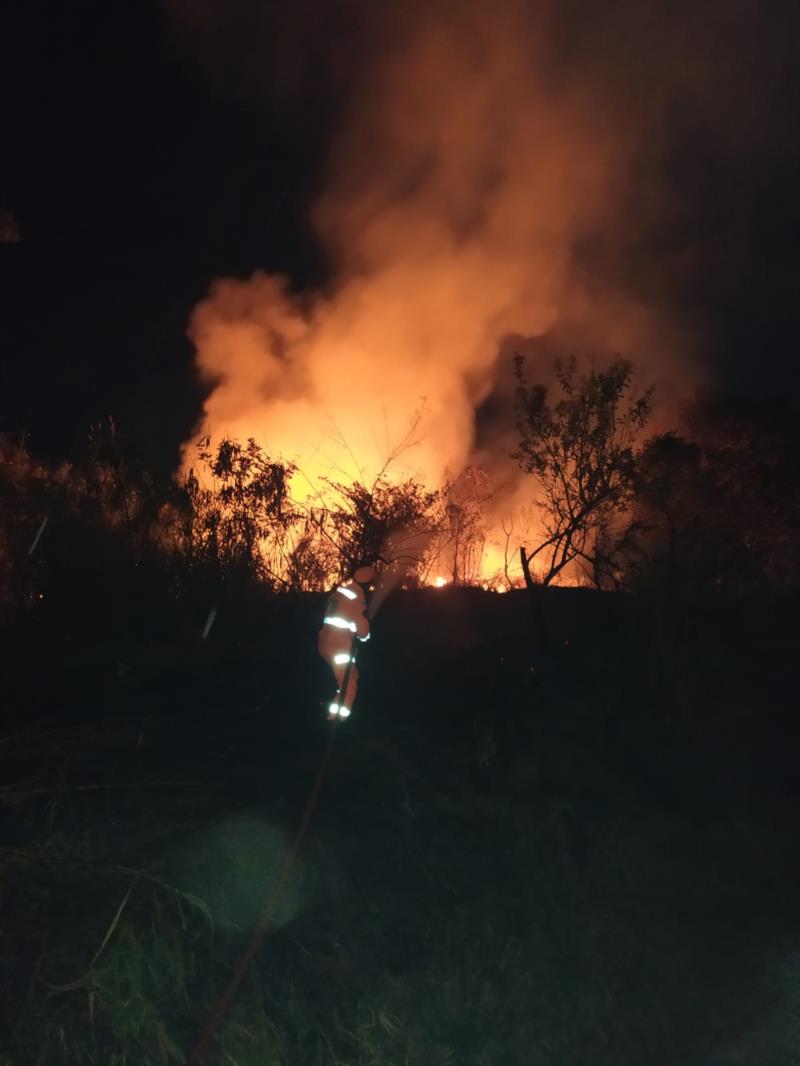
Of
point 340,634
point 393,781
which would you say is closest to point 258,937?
point 393,781

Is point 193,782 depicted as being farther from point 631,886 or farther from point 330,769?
point 631,886

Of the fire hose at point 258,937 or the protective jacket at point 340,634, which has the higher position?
the protective jacket at point 340,634

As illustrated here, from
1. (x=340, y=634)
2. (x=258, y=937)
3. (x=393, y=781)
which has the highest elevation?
(x=340, y=634)

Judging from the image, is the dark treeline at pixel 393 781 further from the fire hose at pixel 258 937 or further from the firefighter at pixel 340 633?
the firefighter at pixel 340 633

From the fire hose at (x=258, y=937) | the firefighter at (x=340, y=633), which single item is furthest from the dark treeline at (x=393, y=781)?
the firefighter at (x=340, y=633)

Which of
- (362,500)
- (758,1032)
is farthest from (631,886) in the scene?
(362,500)

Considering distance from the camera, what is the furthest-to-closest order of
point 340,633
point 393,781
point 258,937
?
point 340,633 → point 393,781 → point 258,937

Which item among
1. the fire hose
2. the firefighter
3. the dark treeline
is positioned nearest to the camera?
the fire hose

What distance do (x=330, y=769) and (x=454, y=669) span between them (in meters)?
2.76

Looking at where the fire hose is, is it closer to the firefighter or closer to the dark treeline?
the dark treeline

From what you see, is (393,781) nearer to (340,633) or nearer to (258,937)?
(340,633)

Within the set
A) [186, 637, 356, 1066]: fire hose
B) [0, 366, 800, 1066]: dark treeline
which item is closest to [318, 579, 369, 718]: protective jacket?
[0, 366, 800, 1066]: dark treeline

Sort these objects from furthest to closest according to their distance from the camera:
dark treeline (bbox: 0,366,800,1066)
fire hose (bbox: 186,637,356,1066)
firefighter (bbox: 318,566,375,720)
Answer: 1. firefighter (bbox: 318,566,375,720)
2. dark treeline (bbox: 0,366,800,1066)
3. fire hose (bbox: 186,637,356,1066)

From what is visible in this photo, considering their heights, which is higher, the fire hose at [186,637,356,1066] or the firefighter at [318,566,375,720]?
the firefighter at [318,566,375,720]
